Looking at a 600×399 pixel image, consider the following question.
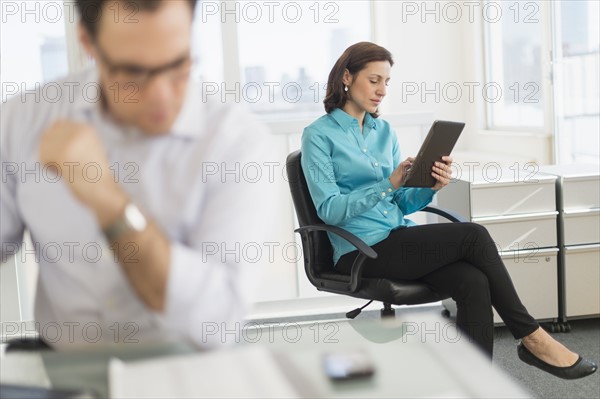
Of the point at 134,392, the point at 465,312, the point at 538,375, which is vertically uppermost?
the point at 134,392

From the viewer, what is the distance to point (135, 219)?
860 mm

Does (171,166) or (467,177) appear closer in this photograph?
(171,166)

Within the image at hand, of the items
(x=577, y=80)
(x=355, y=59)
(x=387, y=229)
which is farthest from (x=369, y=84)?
(x=577, y=80)

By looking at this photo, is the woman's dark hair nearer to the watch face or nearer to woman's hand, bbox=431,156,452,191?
woman's hand, bbox=431,156,452,191

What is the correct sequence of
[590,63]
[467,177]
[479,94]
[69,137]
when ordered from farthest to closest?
1. [479,94]
2. [590,63]
3. [467,177]
4. [69,137]

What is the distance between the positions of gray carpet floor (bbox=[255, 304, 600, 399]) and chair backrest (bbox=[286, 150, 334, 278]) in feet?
0.95

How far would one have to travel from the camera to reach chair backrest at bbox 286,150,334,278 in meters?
2.26

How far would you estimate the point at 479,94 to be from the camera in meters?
4.93

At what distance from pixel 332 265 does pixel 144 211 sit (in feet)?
4.95

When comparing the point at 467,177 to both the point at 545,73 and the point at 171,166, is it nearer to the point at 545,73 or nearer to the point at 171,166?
the point at 545,73

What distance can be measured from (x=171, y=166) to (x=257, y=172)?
101 mm

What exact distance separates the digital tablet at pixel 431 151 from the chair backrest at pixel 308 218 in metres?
0.33

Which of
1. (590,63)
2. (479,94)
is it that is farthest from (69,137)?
(479,94)

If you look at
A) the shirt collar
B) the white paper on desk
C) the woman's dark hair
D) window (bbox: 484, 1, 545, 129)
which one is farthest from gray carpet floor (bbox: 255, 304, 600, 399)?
window (bbox: 484, 1, 545, 129)
